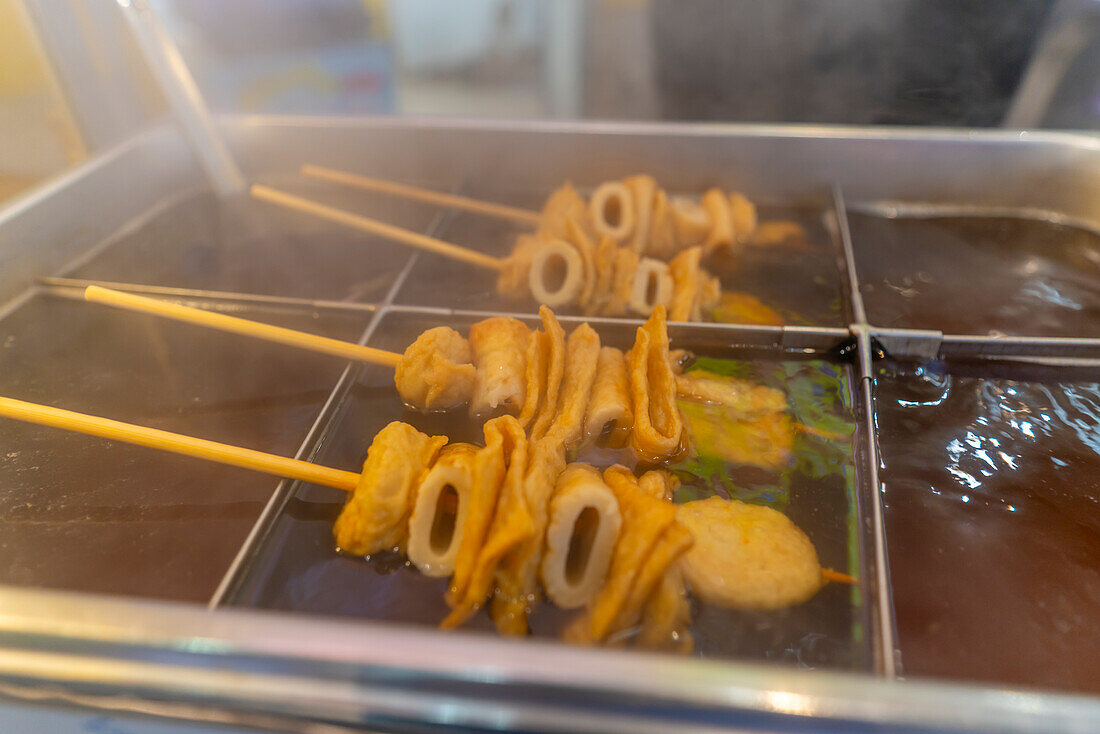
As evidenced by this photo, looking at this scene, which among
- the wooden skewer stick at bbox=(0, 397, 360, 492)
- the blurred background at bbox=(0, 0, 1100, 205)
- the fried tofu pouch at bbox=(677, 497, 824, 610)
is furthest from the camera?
the blurred background at bbox=(0, 0, 1100, 205)

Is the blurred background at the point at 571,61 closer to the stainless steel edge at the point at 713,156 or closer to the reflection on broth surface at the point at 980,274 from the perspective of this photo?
the stainless steel edge at the point at 713,156

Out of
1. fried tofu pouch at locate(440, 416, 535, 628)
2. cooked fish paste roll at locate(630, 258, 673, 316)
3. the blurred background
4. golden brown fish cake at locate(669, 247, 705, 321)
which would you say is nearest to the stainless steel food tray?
golden brown fish cake at locate(669, 247, 705, 321)

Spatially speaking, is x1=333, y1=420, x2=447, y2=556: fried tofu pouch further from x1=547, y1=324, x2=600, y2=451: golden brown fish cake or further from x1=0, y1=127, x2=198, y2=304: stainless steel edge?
x1=0, y1=127, x2=198, y2=304: stainless steel edge

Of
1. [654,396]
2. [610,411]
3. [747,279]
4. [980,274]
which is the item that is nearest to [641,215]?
[747,279]

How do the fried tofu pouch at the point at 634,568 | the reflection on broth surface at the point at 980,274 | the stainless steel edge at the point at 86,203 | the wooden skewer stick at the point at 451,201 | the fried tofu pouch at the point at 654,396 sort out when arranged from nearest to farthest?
the fried tofu pouch at the point at 634,568 → the fried tofu pouch at the point at 654,396 → the reflection on broth surface at the point at 980,274 → the stainless steel edge at the point at 86,203 → the wooden skewer stick at the point at 451,201

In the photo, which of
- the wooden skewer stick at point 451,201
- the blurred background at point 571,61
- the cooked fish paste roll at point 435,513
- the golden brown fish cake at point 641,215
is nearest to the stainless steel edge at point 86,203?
the blurred background at point 571,61

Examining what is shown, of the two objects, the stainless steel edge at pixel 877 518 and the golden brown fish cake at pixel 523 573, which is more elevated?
the stainless steel edge at pixel 877 518
